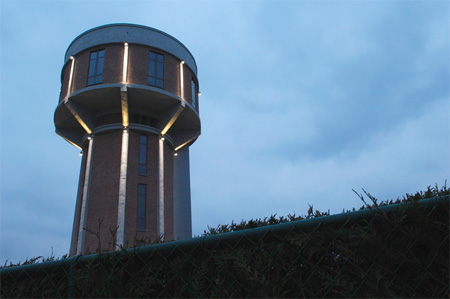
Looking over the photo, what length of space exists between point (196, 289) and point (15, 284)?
1.52 meters

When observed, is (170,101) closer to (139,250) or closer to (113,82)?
(113,82)

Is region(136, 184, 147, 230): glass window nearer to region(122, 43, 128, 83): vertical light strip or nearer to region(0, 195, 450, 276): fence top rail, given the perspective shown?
region(122, 43, 128, 83): vertical light strip

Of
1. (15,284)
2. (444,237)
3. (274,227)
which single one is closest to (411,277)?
(444,237)

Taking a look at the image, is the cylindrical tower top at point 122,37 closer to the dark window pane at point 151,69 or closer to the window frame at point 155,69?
the window frame at point 155,69

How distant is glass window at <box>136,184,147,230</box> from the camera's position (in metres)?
18.7

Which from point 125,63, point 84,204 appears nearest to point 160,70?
point 125,63

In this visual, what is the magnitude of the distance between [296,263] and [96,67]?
20387 millimetres

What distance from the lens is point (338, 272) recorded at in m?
1.81

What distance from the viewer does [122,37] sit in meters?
20.8

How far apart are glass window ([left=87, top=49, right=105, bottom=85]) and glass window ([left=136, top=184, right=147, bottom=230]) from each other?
6286 millimetres

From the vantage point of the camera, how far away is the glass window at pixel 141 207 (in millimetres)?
18656

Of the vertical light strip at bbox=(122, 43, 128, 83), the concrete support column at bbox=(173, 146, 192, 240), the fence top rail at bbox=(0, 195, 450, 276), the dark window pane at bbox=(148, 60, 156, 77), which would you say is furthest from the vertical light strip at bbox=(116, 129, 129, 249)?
the fence top rail at bbox=(0, 195, 450, 276)

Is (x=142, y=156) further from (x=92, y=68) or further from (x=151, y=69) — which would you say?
(x=92, y=68)

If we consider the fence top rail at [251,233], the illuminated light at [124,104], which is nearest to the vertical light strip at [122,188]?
the illuminated light at [124,104]
